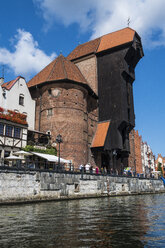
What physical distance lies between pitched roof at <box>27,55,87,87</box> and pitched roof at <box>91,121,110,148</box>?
7084 mm

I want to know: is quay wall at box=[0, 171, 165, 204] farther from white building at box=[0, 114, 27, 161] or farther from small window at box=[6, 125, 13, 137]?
small window at box=[6, 125, 13, 137]

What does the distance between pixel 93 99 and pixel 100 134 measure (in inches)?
246

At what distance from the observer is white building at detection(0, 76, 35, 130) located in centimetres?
2923

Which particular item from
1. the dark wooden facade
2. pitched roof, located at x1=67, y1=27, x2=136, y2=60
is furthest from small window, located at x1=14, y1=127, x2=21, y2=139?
pitched roof, located at x1=67, y1=27, x2=136, y2=60

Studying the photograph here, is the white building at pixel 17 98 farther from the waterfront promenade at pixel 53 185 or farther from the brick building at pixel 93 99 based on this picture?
the waterfront promenade at pixel 53 185

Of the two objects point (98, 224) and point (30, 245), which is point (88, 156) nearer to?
point (98, 224)

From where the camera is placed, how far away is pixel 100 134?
3631cm

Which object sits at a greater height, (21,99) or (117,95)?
(117,95)

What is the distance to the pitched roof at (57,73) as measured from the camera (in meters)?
34.6

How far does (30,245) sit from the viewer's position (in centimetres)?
569

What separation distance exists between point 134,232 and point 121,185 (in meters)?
25.2

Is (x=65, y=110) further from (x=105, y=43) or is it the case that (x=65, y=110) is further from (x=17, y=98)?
(x=105, y=43)

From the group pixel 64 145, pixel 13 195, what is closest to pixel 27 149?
pixel 64 145

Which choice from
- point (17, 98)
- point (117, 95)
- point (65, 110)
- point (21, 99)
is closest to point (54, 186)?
point (65, 110)
